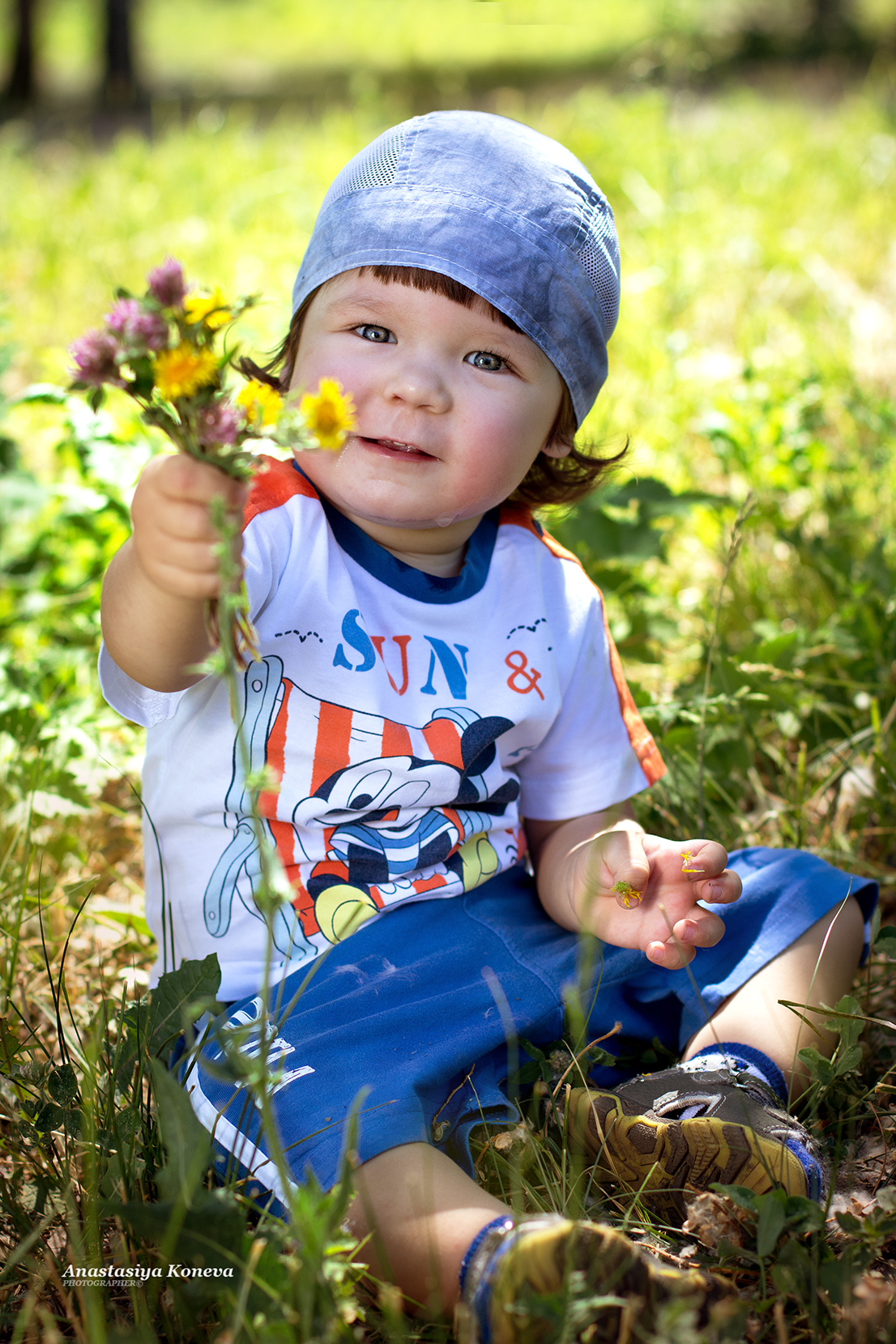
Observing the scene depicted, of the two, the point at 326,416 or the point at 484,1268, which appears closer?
the point at 326,416

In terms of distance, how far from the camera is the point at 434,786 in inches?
60.3

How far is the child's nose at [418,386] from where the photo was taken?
4.62 feet

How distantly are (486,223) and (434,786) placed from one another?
0.75m

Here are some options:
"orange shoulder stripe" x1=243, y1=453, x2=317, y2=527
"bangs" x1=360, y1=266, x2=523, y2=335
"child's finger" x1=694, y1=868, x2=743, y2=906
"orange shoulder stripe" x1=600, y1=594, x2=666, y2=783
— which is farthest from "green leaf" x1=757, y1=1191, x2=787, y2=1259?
"bangs" x1=360, y1=266, x2=523, y2=335

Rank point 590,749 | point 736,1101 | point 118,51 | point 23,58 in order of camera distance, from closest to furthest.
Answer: point 736,1101 < point 590,749 < point 118,51 < point 23,58

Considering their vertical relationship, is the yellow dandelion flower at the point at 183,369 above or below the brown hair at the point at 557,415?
above

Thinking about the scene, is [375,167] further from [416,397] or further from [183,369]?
[183,369]

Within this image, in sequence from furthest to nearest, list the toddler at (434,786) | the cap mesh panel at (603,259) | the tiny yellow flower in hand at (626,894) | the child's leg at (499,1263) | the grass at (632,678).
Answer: the cap mesh panel at (603,259), the tiny yellow flower in hand at (626,894), the toddler at (434,786), the grass at (632,678), the child's leg at (499,1263)

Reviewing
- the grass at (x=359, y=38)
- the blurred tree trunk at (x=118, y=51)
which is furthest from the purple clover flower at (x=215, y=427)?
the blurred tree trunk at (x=118, y=51)

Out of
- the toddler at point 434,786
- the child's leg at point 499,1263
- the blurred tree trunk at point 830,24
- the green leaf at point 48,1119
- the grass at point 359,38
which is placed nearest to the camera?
the child's leg at point 499,1263

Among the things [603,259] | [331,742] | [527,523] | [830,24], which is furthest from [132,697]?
[830,24]

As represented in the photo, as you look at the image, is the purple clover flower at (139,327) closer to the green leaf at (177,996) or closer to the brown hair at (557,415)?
the brown hair at (557,415)

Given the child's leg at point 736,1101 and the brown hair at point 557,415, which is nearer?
the child's leg at point 736,1101

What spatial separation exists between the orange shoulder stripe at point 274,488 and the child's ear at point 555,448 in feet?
1.32
